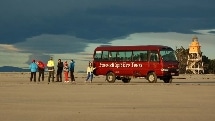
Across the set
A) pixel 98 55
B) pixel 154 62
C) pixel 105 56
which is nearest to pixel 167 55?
pixel 154 62

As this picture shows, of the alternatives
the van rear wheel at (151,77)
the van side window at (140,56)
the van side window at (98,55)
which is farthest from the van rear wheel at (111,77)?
the van rear wheel at (151,77)

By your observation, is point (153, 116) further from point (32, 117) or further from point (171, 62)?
point (171, 62)

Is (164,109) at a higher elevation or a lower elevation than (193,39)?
lower

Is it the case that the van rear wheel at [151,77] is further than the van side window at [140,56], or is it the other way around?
the van side window at [140,56]

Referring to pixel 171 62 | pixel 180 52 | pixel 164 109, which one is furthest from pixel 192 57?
pixel 164 109

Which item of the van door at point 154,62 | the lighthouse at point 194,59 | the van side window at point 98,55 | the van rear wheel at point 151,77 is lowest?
the van rear wheel at point 151,77

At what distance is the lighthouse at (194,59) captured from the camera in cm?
12335

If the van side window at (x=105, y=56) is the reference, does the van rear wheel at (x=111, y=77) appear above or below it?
below

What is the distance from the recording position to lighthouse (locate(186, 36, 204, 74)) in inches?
4856

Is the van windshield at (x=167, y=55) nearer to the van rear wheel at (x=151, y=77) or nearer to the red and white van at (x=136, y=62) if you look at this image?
the red and white van at (x=136, y=62)

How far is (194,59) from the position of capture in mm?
127188

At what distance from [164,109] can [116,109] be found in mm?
1210

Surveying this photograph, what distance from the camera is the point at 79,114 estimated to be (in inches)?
476

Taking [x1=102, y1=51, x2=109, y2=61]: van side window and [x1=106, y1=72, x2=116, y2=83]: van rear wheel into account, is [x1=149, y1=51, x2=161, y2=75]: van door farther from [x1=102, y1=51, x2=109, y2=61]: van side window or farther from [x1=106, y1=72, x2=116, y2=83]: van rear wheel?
[x1=102, y1=51, x2=109, y2=61]: van side window
